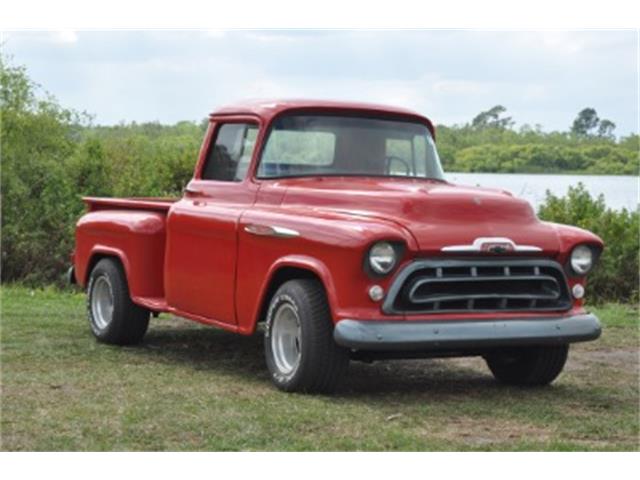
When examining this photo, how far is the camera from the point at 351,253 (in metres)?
8.32

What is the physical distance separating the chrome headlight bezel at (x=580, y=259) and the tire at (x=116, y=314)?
3.70 meters

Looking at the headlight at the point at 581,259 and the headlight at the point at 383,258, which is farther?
the headlight at the point at 581,259

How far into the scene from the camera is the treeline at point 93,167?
58.0 feet

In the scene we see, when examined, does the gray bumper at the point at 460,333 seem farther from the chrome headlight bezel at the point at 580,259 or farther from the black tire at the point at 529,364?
the black tire at the point at 529,364

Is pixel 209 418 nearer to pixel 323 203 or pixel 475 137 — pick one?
pixel 323 203

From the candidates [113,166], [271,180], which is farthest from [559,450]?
[113,166]

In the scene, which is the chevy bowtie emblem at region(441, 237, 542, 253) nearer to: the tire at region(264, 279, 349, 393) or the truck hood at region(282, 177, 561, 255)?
the truck hood at region(282, 177, 561, 255)

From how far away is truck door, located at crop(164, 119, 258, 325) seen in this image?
377 inches

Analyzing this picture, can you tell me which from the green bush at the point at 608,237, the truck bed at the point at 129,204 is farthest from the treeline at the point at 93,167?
the truck bed at the point at 129,204

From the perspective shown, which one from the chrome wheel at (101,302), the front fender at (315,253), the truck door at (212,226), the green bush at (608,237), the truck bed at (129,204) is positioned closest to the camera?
the front fender at (315,253)

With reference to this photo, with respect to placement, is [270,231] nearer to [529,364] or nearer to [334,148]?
[334,148]

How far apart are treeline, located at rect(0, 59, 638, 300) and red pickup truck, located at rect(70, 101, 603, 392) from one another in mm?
6435

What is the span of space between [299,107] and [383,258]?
6.19 feet

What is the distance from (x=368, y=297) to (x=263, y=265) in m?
1.02
